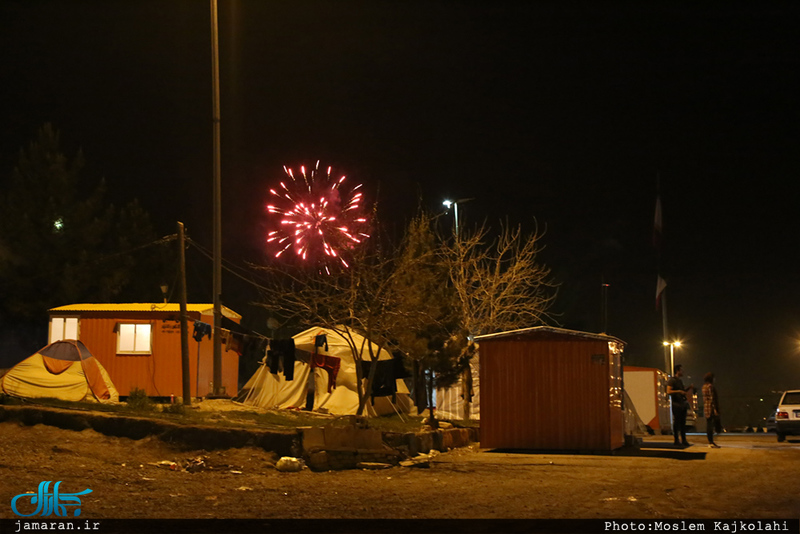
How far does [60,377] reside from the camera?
60.7 feet

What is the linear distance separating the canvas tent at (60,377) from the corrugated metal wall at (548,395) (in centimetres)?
887

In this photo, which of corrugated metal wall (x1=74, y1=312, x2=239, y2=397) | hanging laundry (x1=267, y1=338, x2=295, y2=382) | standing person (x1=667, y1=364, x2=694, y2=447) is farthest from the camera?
corrugated metal wall (x1=74, y1=312, x2=239, y2=397)

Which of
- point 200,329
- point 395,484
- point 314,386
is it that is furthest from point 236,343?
point 395,484

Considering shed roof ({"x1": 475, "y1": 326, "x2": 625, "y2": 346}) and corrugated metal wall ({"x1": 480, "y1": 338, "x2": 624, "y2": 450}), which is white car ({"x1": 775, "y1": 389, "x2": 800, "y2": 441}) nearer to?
corrugated metal wall ({"x1": 480, "y1": 338, "x2": 624, "y2": 450})

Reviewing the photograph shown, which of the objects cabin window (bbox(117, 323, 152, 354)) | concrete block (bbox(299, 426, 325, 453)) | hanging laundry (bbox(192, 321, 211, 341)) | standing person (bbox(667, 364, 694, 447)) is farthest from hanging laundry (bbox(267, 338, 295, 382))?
standing person (bbox(667, 364, 694, 447))

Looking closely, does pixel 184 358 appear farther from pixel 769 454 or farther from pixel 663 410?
pixel 663 410

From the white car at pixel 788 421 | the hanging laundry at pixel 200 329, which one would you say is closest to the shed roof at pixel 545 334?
the white car at pixel 788 421

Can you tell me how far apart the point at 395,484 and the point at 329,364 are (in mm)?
11302

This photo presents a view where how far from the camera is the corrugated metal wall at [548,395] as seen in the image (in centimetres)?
1678

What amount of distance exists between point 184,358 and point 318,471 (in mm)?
7084

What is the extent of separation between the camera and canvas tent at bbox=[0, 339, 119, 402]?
18.0 metres

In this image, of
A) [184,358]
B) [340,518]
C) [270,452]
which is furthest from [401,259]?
[340,518]

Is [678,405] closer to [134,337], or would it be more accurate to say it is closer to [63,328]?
[134,337]
